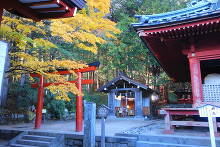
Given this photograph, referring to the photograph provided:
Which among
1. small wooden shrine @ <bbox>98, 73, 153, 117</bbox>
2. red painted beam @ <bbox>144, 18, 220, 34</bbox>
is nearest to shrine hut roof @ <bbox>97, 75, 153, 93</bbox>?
small wooden shrine @ <bbox>98, 73, 153, 117</bbox>

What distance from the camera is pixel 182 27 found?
19.9 ft

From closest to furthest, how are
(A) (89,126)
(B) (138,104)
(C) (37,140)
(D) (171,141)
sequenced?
(D) (171,141) → (A) (89,126) → (C) (37,140) → (B) (138,104)

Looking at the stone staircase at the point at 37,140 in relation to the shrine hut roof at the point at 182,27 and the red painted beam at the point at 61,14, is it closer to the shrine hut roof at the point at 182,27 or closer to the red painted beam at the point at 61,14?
the shrine hut roof at the point at 182,27

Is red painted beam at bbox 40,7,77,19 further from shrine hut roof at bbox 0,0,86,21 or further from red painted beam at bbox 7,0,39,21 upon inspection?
red painted beam at bbox 7,0,39,21

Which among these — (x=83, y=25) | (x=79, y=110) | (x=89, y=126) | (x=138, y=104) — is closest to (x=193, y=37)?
(x=89, y=126)

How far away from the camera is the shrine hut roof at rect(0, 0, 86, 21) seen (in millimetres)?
3671

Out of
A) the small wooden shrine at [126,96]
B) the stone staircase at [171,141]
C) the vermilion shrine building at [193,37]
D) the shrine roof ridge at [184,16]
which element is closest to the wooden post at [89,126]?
the stone staircase at [171,141]

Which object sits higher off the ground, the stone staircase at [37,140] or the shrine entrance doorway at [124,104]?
the shrine entrance doorway at [124,104]

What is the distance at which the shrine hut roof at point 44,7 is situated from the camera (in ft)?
12.0

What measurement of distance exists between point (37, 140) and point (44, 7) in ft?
22.4

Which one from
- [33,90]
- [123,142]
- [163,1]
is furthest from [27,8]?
[163,1]

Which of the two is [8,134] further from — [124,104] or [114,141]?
[124,104]

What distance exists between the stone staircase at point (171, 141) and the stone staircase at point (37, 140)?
3597 millimetres

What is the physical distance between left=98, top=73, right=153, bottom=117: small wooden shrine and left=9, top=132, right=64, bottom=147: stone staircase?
1059 cm
